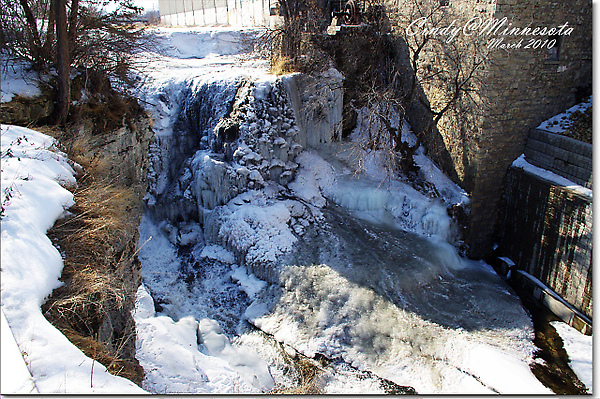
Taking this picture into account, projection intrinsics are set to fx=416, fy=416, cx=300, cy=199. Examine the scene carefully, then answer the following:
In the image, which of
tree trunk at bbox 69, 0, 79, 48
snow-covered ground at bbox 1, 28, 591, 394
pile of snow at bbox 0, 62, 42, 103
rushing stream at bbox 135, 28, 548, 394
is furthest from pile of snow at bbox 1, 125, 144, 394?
tree trunk at bbox 69, 0, 79, 48

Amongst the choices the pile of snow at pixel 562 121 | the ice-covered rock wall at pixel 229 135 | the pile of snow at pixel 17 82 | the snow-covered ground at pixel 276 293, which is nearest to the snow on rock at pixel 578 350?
the snow-covered ground at pixel 276 293

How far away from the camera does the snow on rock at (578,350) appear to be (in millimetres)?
6105

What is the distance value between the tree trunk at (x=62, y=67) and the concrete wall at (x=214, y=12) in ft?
31.5

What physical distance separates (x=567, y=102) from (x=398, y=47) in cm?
378

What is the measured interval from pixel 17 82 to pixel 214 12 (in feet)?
44.7

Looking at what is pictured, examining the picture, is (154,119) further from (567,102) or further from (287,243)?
(567,102)

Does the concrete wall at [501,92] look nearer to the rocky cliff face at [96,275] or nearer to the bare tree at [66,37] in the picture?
the bare tree at [66,37]

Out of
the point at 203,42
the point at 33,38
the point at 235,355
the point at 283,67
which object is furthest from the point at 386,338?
the point at 203,42

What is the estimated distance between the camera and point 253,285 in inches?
293

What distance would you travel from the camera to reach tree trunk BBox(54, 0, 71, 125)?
21.0ft

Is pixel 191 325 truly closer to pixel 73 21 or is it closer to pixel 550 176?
pixel 73 21

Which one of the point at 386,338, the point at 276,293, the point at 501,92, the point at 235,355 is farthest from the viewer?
the point at 501,92

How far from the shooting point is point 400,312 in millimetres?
6812

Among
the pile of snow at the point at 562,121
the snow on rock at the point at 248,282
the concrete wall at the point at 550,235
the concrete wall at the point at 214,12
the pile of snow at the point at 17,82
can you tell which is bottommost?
the snow on rock at the point at 248,282
